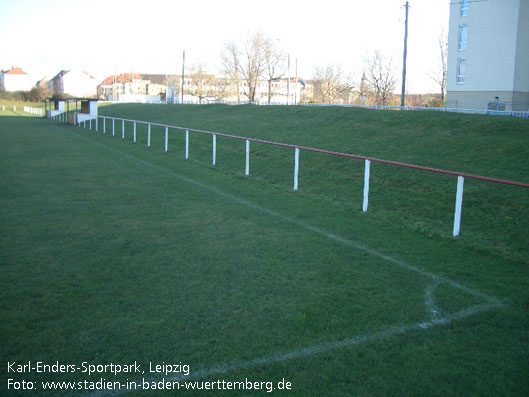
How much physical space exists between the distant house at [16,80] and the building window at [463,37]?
16397 centimetres

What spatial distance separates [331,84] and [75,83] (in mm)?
105866

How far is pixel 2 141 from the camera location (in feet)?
86.4

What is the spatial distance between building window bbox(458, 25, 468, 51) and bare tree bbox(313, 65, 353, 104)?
105ft

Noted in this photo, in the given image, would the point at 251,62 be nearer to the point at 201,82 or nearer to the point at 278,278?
the point at 201,82

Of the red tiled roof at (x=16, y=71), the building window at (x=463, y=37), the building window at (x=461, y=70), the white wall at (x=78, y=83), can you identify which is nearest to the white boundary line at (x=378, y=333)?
the building window at (x=461, y=70)

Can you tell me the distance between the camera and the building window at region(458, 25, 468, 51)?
39906 mm

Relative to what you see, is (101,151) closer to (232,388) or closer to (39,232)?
(39,232)

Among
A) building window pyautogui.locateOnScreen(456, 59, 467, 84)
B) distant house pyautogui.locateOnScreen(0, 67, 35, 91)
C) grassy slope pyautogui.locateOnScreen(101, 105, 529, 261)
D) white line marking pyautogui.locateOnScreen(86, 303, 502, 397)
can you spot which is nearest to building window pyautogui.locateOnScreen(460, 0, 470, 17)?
building window pyautogui.locateOnScreen(456, 59, 467, 84)

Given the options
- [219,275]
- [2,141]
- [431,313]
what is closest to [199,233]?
[219,275]

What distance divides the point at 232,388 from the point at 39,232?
5.51m

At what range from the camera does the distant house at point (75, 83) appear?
147m

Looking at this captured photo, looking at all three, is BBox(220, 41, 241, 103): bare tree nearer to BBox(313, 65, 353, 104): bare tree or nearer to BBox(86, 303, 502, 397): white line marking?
BBox(313, 65, 353, 104): bare tree

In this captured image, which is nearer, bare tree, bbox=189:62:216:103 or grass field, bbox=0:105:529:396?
grass field, bbox=0:105:529:396

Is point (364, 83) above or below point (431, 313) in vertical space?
above
